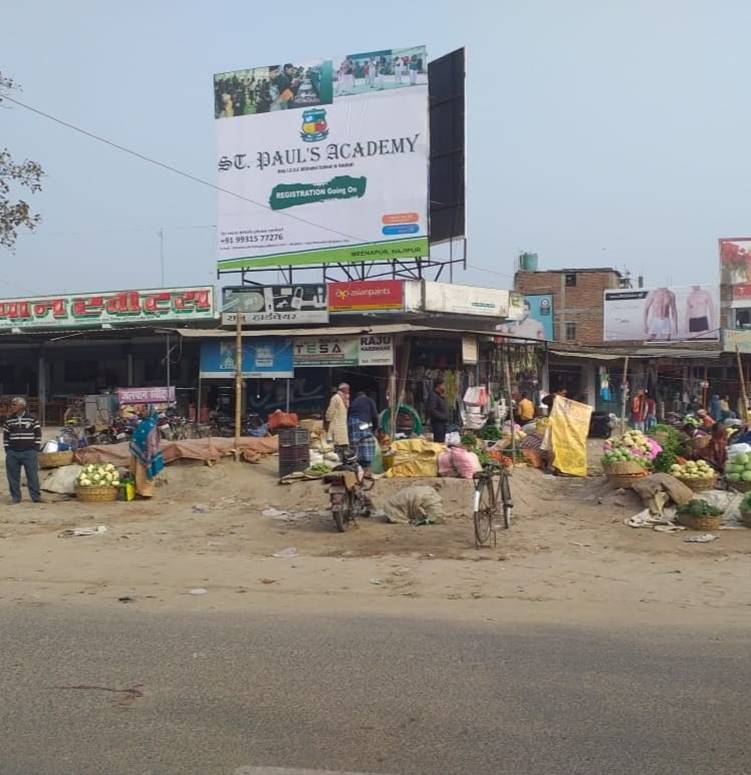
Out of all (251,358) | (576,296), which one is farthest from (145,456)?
(576,296)

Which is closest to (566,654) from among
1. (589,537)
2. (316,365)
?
(589,537)

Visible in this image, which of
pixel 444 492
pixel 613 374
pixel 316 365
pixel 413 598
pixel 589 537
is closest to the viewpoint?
pixel 413 598

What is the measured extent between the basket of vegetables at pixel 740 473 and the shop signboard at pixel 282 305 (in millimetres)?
13121

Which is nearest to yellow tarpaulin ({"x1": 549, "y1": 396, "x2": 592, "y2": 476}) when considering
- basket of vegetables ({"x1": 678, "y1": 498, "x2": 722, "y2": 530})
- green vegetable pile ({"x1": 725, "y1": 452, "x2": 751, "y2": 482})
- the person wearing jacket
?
the person wearing jacket

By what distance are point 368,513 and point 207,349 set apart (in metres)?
11.6

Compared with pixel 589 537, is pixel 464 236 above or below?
above

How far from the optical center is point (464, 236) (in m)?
25.8

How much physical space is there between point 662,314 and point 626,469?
38.9m

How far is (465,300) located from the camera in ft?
79.3

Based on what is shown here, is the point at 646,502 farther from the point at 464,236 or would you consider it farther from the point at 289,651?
the point at 464,236

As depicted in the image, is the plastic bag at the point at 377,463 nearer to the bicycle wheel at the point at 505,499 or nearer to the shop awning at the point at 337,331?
the bicycle wheel at the point at 505,499

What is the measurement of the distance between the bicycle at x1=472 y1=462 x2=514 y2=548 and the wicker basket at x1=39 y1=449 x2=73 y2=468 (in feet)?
27.9

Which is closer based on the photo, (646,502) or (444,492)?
(646,502)

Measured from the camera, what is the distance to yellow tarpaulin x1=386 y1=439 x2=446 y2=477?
13.8 metres
